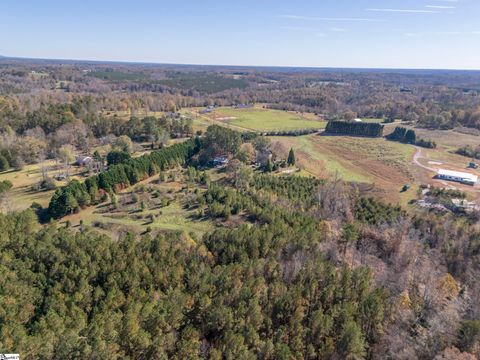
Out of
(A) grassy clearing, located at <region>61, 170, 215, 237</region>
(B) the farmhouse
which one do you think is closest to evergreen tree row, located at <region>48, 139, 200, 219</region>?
(A) grassy clearing, located at <region>61, 170, 215, 237</region>

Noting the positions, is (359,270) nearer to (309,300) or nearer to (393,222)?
(309,300)

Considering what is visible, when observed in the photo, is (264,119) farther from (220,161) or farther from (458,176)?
(458,176)

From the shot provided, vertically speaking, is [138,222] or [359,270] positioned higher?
[359,270]

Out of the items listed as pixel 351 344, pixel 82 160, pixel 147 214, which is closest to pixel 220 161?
pixel 82 160

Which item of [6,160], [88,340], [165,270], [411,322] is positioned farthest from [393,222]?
[6,160]

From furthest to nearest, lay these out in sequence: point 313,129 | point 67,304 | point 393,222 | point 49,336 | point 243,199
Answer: point 313,129 < point 243,199 < point 393,222 < point 67,304 < point 49,336
